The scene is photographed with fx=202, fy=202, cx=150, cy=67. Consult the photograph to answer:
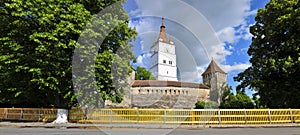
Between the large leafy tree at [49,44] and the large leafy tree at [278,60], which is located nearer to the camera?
the large leafy tree at [49,44]

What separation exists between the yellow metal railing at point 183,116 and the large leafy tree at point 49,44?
1697 millimetres

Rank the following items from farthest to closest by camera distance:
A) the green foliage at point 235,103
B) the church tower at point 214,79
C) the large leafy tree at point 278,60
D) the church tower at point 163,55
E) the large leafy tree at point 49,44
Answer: the church tower at point 214,79 → the green foliage at point 235,103 → the large leafy tree at point 278,60 → the church tower at point 163,55 → the large leafy tree at point 49,44

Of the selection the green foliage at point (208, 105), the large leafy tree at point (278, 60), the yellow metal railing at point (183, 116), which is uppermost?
the large leafy tree at point (278, 60)

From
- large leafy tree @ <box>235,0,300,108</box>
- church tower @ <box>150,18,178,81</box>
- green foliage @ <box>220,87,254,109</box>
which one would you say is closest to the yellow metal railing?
large leafy tree @ <box>235,0,300,108</box>

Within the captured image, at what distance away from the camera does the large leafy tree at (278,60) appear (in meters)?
17.1

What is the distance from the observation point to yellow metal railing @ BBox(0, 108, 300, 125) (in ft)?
46.1

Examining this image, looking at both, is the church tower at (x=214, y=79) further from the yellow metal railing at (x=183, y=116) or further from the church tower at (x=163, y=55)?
the yellow metal railing at (x=183, y=116)

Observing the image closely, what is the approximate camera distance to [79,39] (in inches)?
461

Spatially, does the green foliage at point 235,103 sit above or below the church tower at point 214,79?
below

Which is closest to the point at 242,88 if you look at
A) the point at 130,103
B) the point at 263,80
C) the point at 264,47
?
the point at 263,80

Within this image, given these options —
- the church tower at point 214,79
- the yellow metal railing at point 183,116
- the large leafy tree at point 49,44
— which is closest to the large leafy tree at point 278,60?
the yellow metal railing at point 183,116

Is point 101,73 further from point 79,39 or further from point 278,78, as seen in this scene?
point 278,78

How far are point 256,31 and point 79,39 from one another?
18777mm

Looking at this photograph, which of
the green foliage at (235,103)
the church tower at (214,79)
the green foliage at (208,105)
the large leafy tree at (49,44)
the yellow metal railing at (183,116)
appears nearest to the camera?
the large leafy tree at (49,44)
